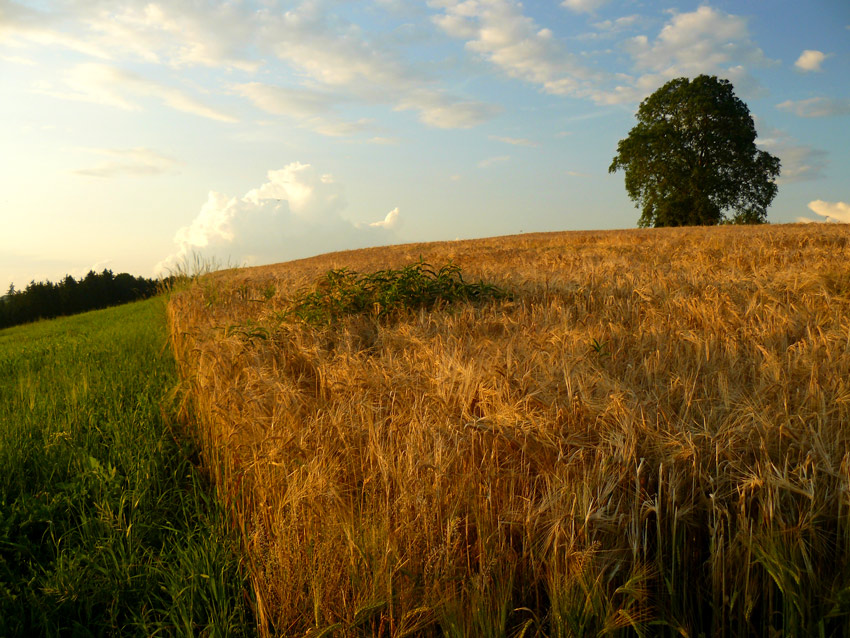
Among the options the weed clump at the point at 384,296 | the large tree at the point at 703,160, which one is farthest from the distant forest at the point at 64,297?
the weed clump at the point at 384,296

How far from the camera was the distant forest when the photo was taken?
43844mm

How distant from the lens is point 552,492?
210cm

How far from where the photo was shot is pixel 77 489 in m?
3.68

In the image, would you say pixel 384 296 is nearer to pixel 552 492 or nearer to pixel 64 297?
pixel 552 492

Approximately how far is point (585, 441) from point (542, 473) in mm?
270

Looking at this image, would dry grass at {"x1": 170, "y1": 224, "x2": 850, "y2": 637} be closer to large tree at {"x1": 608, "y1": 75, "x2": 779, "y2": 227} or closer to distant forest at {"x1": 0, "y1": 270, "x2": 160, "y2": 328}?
large tree at {"x1": 608, "y1": 75, "x2": 779, "y2": 227}

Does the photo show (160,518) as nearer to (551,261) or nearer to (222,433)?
(222,433)

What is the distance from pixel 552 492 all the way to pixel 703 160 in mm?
36179

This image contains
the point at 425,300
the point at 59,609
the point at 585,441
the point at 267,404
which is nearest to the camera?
the point at 585,441

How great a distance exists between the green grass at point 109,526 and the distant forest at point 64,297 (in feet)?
137

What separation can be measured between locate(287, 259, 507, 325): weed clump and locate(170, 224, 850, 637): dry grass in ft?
6.72

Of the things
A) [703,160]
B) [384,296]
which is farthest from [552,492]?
[703,160]

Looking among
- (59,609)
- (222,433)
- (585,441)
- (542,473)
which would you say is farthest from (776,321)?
(59,609)

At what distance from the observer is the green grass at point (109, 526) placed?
2488 millimetres
